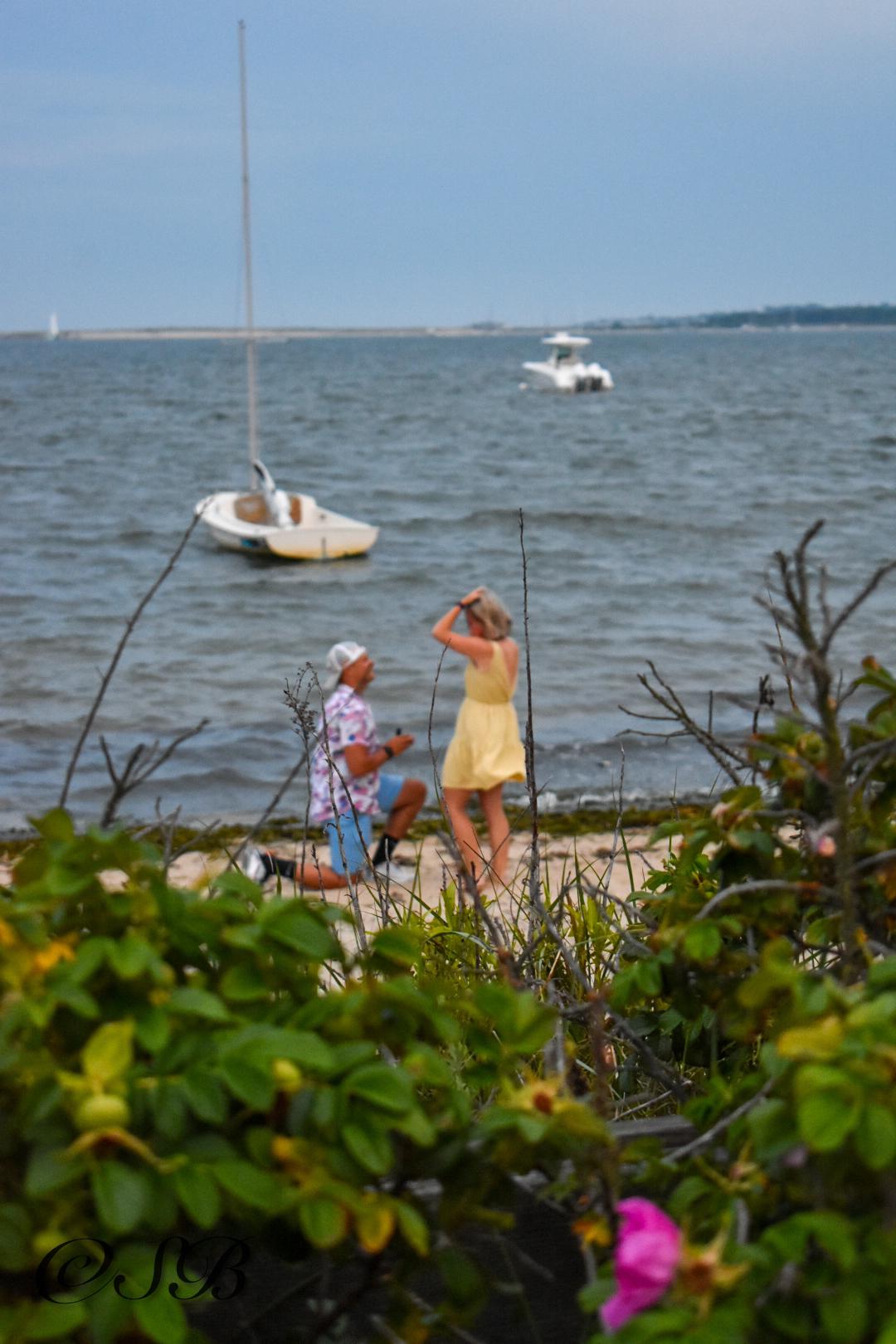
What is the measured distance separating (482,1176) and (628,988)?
360 millimetres

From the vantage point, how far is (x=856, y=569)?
20.2m

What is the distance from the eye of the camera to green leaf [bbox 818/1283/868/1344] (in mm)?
962

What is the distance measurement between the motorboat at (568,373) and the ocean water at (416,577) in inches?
918

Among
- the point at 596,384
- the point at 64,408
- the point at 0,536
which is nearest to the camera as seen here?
the point at 0,536

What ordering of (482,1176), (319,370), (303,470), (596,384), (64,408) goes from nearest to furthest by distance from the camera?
(482,1176), (303,470), (64,408), (596,384), (319,370)

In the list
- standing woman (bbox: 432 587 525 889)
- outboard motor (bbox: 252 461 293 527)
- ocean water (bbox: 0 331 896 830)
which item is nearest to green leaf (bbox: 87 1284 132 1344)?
ocean water (bbox: 0 331 896 830)

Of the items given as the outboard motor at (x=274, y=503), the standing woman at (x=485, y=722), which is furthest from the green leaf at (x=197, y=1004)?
the outboard motor at (x=274, y=503)

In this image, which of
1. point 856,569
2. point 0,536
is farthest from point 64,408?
point 856,569

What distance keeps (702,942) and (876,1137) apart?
43cm

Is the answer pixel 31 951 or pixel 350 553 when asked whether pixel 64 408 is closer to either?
pixel 350 553

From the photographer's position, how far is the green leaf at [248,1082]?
3.33 feet

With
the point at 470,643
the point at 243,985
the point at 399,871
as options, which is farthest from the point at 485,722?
the point at 243,985

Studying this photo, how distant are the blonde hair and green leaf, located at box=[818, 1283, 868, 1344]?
6.54 meters

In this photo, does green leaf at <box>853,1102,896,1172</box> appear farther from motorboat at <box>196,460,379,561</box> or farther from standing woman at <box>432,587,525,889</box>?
motorboat at <box>196,460,379,561</box>
